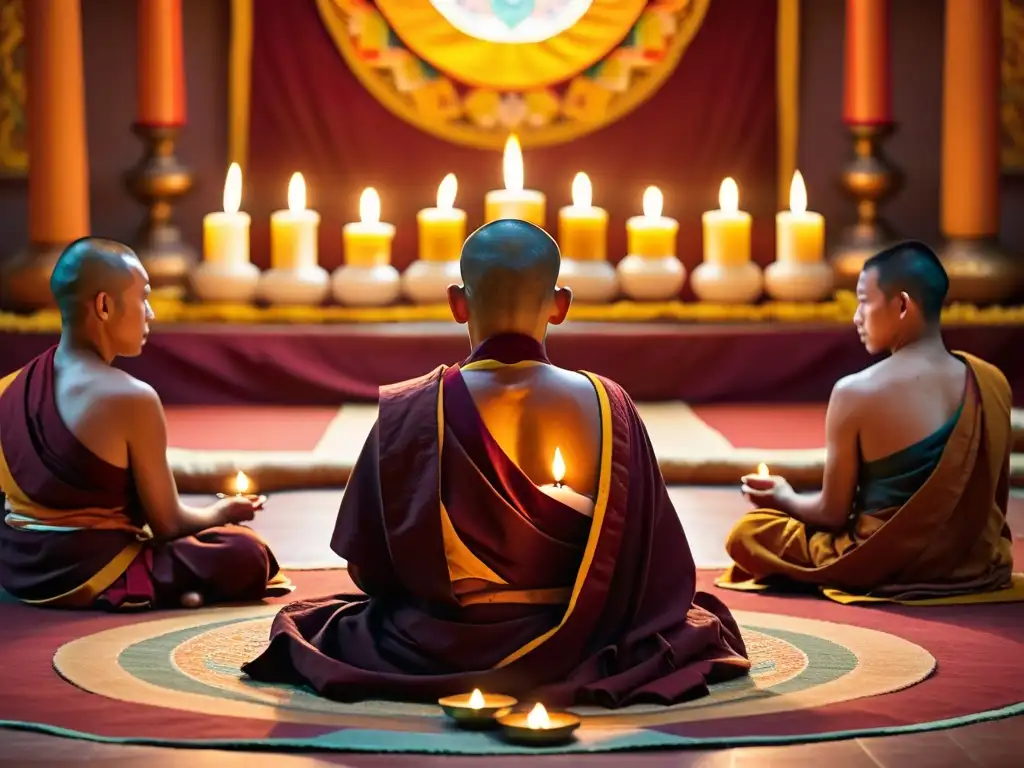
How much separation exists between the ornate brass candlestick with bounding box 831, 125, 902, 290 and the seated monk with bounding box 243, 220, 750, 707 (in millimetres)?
4637

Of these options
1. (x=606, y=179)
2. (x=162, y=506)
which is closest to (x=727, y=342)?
(x=606, y=179)

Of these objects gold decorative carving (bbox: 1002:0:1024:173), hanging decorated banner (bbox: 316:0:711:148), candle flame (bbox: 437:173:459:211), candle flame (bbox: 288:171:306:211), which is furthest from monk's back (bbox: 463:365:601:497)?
A: gold decorative carving (bbox: 1002:0:1024:173)

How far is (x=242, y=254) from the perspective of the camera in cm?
840

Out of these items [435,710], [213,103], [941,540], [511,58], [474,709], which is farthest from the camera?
[213,103]

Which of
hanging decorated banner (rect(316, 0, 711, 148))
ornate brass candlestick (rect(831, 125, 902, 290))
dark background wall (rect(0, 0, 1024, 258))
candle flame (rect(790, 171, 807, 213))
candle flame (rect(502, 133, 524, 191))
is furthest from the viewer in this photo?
dark background wall (rect(0, 0, 1024, 258))

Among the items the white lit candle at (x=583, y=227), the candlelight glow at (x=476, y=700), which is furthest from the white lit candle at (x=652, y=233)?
the candlelight glow at (x=476, y=700)

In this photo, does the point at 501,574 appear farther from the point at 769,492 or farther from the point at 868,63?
the point at 868,63

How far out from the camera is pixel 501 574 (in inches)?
158

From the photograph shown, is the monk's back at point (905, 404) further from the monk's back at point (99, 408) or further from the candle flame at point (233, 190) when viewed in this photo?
the candle flame at point (233, 190)

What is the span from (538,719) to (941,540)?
1.75m

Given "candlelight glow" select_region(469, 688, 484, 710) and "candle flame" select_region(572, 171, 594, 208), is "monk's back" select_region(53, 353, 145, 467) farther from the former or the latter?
"candle flame" select_region(572, 171, 594, 208)

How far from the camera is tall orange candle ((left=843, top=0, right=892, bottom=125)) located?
8398 mm

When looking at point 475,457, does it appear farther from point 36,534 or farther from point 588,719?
point 36,534

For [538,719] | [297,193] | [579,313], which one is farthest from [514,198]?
[538,719]
